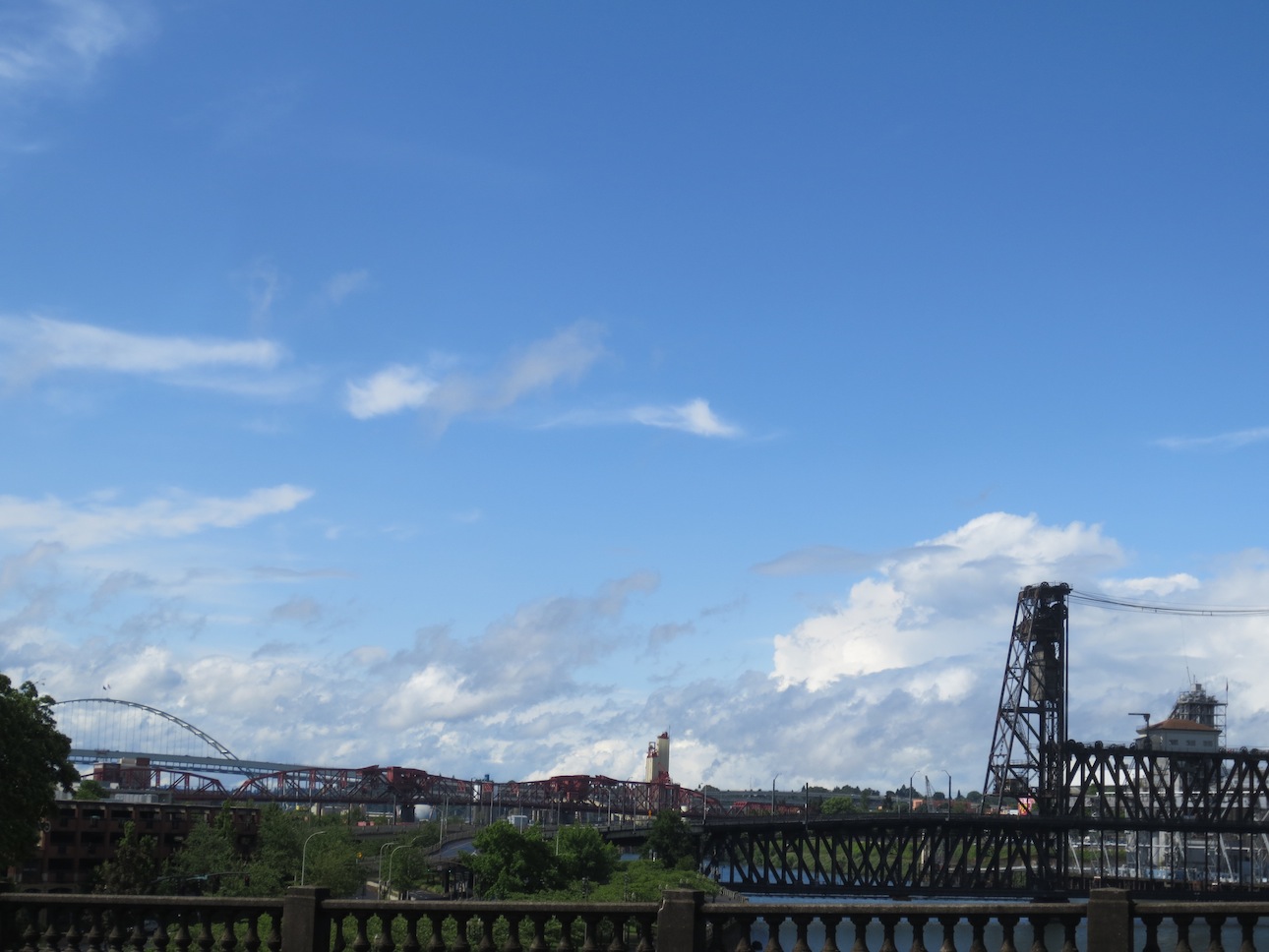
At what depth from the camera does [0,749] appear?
53438 millimetres

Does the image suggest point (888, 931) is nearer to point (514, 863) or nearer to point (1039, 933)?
point (1039, 933)

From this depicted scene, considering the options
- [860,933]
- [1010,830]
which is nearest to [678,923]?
Result: [860,933]

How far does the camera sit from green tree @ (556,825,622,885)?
12938cm

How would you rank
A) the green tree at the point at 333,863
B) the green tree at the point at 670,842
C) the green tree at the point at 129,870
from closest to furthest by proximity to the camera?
the green tree at the point at 129,870, the green tree at the point at 333,863, the green tree at the point at 670,842

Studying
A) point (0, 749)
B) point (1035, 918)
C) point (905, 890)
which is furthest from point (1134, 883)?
point (1035, 918)

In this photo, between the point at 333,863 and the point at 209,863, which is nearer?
the point at 209,863

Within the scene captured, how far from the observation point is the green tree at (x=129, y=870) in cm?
10162

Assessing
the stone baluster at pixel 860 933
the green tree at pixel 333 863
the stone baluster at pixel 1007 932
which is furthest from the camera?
the green tree at pixel 333 863

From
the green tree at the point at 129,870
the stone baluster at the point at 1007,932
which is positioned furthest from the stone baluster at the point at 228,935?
the green tree at the point at 129,870

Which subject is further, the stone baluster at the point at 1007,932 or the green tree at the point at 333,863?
the green tree at the point at 333,863

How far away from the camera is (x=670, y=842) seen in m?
150

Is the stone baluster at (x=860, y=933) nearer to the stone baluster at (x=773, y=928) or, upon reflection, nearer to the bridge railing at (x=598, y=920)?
the bridge railing at (x=598, y=920)

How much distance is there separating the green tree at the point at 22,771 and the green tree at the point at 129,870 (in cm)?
4649

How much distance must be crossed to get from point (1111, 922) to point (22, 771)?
46.4 metres
